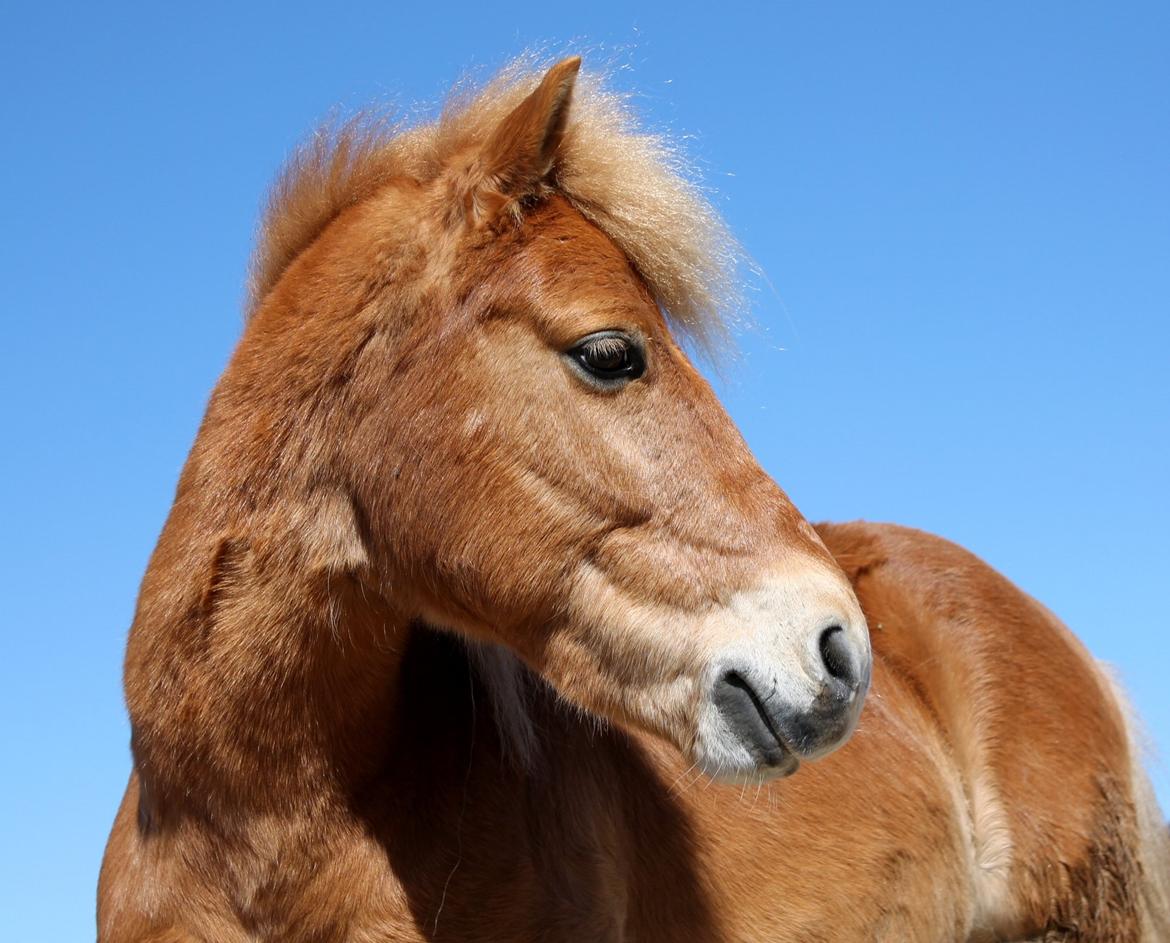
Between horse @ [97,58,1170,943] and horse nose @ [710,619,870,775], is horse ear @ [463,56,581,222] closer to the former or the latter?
horse @ [97,58,1170,943]

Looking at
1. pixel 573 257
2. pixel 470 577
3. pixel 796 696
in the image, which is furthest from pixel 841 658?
pixel 573 257

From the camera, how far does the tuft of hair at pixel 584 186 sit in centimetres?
393

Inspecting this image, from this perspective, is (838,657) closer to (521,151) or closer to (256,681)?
(256,681)

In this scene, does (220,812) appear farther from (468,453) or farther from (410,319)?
(410,319)

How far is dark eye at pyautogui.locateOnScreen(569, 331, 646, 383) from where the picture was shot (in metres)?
3.56

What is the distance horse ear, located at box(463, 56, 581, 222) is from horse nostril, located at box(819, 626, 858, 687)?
153 cm

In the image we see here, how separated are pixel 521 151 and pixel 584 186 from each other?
0.74 feet

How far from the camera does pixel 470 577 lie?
353 cm

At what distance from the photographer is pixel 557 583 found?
11.5 ft

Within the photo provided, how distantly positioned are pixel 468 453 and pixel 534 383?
262mm

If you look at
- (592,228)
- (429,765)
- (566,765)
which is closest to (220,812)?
(429,765)

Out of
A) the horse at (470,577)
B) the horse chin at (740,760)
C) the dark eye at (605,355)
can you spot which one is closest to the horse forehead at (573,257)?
the horse at (470,577)

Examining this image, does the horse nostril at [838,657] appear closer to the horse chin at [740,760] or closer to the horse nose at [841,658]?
the horse nose at [841,658]

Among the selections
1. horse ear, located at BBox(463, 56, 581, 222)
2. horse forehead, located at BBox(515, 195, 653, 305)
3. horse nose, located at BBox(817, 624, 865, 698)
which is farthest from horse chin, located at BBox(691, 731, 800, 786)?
horse ear, located at BBox(463, 56, 581, 222)
